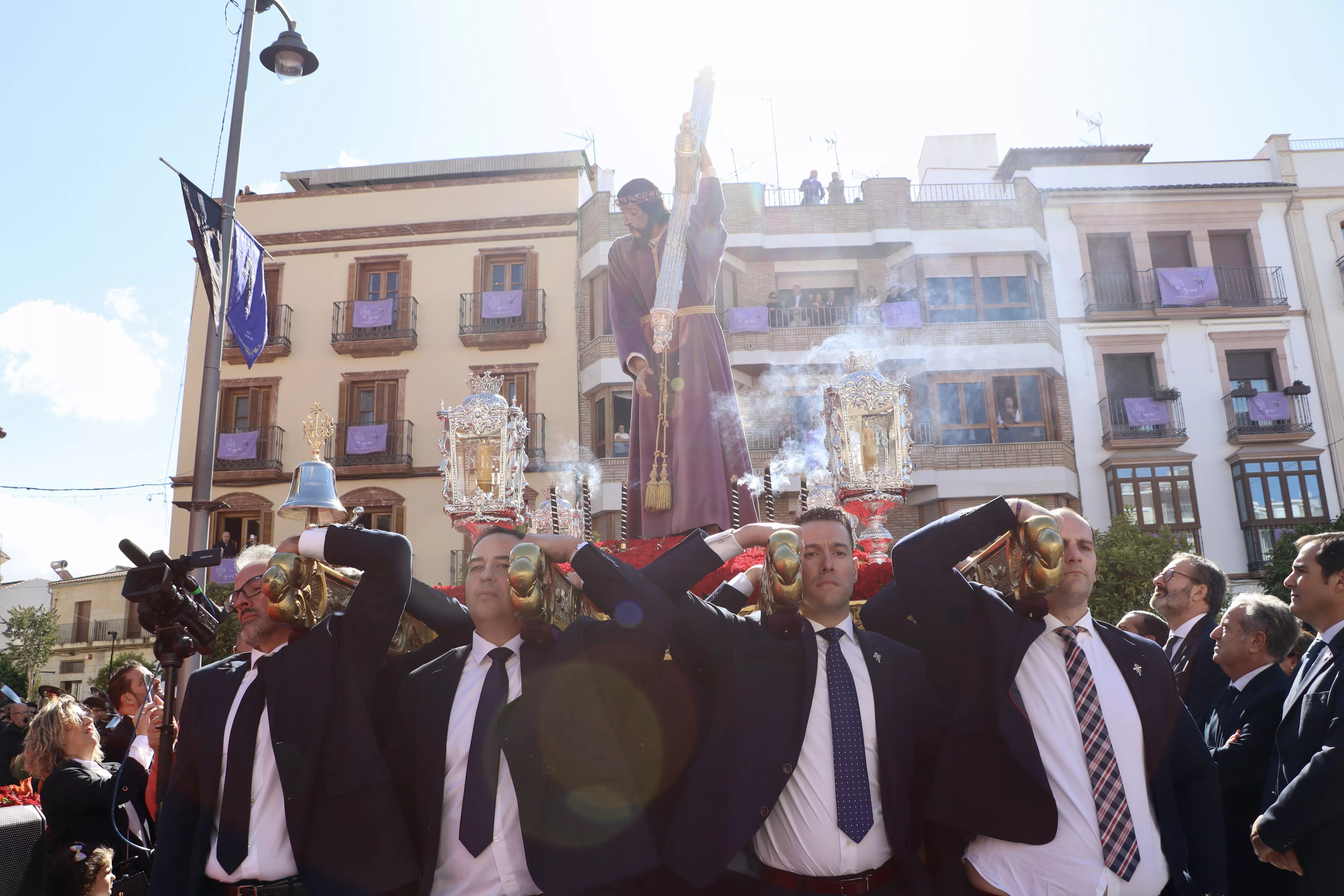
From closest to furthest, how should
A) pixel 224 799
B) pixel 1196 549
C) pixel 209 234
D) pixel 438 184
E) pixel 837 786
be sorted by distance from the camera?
pixel 837 786
pixel 224 799
pixel 209 234
pixel 1196 549
pixel 438 184

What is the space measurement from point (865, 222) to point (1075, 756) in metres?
25.5

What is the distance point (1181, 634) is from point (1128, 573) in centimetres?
1461

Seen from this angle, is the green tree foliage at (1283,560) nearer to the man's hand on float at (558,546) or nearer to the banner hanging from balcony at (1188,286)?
the banner hanging from balcony at (1188,286)

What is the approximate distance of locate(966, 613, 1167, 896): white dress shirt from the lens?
2.93m

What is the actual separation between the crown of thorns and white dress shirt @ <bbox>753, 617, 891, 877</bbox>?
16.4ft

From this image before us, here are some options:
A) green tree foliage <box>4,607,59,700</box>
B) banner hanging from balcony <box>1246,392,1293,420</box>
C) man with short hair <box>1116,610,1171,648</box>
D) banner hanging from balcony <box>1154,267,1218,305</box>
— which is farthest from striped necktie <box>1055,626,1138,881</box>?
green tree foliage <box>4,607,59,700</box>

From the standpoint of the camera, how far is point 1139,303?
26406 mm

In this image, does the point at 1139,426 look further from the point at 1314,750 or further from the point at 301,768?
the point at 301,768

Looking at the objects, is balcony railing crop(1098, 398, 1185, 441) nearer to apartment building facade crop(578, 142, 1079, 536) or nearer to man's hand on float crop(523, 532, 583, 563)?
apartment building facade crop(578, 142, 1079, 536)

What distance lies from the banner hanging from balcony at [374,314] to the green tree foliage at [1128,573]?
64.2 ft

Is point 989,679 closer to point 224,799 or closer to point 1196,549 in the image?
point 224,799

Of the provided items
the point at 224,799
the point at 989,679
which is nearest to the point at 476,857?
the point at 224,799

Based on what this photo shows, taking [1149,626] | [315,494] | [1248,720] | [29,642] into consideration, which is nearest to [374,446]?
[29,642]

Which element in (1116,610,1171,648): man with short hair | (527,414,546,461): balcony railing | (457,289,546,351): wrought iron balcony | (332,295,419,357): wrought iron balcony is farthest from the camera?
(332,295,419,357): wrought iron balcony
